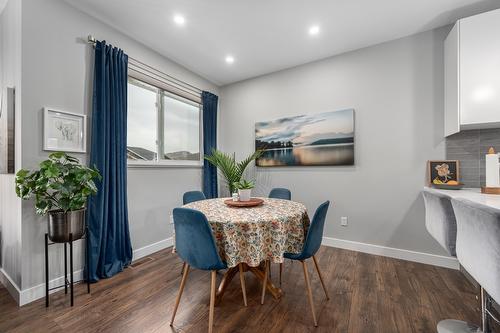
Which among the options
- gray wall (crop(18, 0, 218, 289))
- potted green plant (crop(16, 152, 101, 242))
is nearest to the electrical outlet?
gray wall (crop(18, 0, 218, 289))

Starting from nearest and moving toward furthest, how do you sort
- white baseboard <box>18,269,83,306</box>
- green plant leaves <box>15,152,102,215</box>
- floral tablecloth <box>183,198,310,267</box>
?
1. floral tablecloth <box>183,198,310,267</box>
2. green plant leaves <box>15,152,102,215</box>
3. white baseboard <box>18,269,83,306</box>

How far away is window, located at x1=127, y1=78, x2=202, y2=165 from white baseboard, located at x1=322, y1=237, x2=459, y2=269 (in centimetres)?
259

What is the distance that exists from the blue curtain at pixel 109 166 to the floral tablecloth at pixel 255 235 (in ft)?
4.56

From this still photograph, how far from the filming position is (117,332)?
152 centimetres

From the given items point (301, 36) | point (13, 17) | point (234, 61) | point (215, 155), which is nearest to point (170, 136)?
point (215, 155)

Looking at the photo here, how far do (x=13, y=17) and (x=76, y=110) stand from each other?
94cm

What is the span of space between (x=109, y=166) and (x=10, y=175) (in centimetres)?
81

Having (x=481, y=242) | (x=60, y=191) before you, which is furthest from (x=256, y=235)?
(x=60, y=191)

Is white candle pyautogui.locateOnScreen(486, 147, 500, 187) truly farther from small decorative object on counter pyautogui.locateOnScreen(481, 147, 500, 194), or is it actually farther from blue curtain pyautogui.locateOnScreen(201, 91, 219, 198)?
blue curtain pyautogui.locateOnScreen(201, 91, 219, 198)

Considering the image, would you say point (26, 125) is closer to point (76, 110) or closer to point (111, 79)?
point (76, 110)

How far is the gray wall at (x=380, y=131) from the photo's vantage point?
2604 mm

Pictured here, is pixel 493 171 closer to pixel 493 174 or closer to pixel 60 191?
pixel 493 174

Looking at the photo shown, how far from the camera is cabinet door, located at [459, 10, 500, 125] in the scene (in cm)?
200

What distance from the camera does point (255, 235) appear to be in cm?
153
